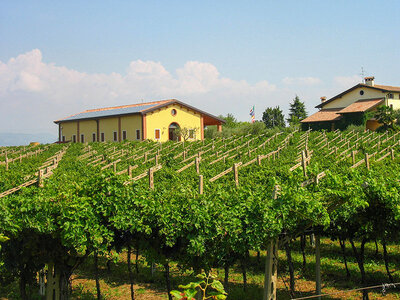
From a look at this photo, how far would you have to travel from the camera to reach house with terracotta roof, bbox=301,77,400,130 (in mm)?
46312

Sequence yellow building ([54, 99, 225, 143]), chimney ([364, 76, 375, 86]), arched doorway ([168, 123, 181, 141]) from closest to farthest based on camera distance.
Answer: yellow building ([54, 99, 225, 143])
arched doorway ([168, 123, 181, 141])
chimney ([364, 76, 375, 86])

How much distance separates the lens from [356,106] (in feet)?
157

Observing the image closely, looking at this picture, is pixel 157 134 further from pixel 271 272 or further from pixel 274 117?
pixel 274 117

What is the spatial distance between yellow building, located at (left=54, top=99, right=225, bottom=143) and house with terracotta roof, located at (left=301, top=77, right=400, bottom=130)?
1314 cm

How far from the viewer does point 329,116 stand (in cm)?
5047

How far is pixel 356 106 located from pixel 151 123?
941 inches

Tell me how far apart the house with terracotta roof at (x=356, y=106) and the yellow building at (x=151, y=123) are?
43.1 ft

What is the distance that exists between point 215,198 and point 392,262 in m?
9.07

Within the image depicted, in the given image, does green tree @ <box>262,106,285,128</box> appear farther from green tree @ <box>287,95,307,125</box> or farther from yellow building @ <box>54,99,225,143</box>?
yellow building @ <box>54,99,225,143</box>

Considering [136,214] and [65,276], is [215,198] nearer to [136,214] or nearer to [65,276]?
[136,214]

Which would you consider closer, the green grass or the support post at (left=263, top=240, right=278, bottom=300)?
the support post at (left=263, top=240, right=278, bottom=300)

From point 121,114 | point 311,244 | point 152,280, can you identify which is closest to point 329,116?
point 121,114

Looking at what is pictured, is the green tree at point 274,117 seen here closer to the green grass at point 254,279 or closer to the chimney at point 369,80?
the chimney at point 369,80

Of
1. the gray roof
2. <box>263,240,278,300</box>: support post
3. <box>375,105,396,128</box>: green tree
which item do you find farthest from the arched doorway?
<box>263,240,278,300</box>: support post
